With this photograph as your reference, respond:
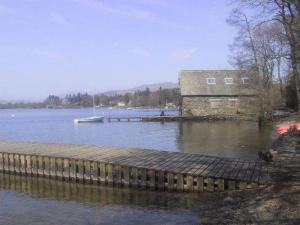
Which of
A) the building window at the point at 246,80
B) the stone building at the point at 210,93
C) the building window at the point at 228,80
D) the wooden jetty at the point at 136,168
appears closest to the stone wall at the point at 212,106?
the stone building at the point at 210,93

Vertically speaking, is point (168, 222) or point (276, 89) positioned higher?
point (276, 89)

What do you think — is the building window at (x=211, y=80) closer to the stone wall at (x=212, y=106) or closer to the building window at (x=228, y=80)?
the building window at (x=228, y=80)

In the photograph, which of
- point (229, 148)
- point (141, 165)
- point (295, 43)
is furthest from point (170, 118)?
point (141, 165)

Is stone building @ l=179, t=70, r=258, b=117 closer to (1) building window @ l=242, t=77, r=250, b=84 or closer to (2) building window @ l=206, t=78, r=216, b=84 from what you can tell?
(2) building window @ l=206, t=78, r=216, b=84

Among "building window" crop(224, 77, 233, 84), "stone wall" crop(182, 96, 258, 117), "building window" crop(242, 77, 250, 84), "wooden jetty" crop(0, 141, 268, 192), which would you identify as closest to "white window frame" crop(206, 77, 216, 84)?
"building window" crop(224, 77, 233, 84)

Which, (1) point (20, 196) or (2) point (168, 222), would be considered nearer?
(2) point (168, 222)

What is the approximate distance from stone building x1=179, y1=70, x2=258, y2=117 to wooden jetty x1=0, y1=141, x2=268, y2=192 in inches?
2230

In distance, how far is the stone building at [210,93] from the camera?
82500 millimetres

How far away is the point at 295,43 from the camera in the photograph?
28.3m

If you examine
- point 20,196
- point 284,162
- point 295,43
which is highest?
point 295,43

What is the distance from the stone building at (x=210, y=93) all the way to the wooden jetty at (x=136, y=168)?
56639 millimetres

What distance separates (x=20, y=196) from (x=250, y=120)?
54.1 m

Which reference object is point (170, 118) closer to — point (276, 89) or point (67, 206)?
point (276, 89)

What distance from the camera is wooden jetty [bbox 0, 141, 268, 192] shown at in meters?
18.8
